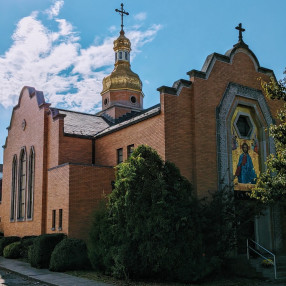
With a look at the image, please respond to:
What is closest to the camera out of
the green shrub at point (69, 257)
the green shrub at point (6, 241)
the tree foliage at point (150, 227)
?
the tree foliage at point (150, 227)

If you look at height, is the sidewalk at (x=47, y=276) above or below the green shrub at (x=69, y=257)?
below

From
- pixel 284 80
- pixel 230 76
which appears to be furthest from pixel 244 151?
pixel 284 80

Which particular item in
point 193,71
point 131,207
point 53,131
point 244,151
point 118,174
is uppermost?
point 193,71

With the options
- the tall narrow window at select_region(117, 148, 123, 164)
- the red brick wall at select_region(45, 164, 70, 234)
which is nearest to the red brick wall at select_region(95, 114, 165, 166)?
the tall narrow window at select_region(117, 148, 123, 164)

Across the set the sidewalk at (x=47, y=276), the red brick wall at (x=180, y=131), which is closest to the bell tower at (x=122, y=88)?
the red brick wall at (x=180, y=131)

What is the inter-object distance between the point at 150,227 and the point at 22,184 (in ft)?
52.1

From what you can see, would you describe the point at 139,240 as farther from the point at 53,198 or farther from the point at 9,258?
the point at 9,258

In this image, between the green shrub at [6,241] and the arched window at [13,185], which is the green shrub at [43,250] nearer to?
the green shrub at [6,241]

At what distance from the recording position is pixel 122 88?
117 feet

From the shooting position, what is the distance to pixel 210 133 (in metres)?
20.7

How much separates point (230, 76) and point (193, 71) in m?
2.76

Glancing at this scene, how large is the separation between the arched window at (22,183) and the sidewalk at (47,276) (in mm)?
7245

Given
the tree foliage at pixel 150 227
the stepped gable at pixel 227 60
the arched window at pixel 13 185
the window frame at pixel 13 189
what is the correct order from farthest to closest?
the arched window at pixel 13 185 → the window frame at pixel 13 189 → the stepped gable at pixel 227 60 → the tree foliage at pixel 150 227

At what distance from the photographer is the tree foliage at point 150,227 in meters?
15.0
